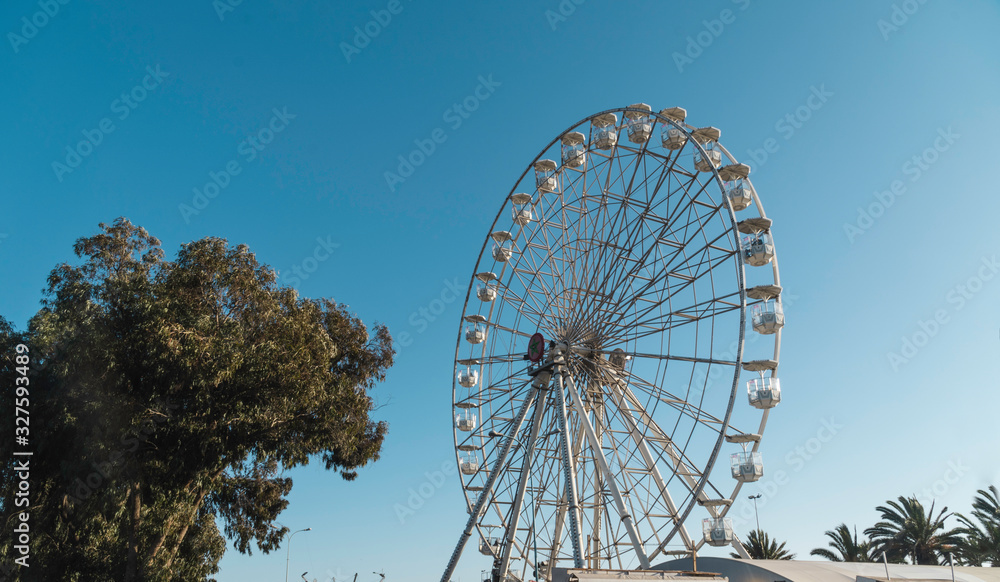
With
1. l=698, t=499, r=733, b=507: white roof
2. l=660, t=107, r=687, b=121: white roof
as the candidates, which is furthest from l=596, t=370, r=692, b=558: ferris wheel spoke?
l=660, t=107, r=687, b=121: white roof

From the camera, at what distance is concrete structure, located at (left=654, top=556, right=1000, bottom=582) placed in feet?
66.0

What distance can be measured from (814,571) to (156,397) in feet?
63.3

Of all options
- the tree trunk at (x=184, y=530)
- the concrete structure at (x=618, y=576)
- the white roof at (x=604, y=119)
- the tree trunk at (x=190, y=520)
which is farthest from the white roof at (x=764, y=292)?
the tree trunk at (x=184, y=530)

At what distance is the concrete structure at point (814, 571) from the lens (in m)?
20.1

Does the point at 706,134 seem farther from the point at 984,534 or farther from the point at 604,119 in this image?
the point at 984,534

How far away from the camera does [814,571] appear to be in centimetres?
2142

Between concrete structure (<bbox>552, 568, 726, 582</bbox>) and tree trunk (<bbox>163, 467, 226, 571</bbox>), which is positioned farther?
tree trunk (<bbox>163, 467, 226, 571</bbox>)

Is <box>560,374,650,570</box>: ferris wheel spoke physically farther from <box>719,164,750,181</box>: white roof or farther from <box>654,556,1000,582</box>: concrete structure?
<box>719,164,750,181</box>: white roof

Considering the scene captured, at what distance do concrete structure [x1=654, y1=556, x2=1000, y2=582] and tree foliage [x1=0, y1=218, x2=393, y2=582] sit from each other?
11386mm

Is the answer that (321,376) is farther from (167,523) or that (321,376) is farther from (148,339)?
(167,523)

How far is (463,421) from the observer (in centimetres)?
2941

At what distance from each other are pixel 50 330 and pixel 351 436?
8.59 metres

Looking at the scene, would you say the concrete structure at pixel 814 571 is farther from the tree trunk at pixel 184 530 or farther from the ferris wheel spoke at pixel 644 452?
the tree trunk at pixel 184 530

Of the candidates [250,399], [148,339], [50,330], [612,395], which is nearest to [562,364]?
[612,395]
